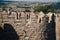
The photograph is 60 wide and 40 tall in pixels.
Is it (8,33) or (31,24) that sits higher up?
(31,24)

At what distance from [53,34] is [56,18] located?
0.85m

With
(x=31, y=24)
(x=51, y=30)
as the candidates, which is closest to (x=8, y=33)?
(x=31, y=24)

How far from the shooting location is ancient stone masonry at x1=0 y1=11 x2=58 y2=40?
15.2 metres

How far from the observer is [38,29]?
15164mm

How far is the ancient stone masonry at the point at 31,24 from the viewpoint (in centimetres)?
1516

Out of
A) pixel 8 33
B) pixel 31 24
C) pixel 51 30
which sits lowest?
pixel 8 33

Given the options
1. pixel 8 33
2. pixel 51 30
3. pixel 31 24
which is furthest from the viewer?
pixel 8 33

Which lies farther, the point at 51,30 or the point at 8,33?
the point at 8,33

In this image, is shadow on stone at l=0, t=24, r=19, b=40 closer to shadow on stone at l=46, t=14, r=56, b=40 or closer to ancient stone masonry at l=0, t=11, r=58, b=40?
ancient stone masonry at l=0, t=11, r=58, b=40

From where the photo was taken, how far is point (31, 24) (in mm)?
15320

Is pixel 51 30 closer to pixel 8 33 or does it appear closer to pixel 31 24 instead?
pixel 31 24

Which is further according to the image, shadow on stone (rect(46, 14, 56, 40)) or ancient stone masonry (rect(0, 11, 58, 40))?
shadow on stone (rect(46, 14, 56, 40))

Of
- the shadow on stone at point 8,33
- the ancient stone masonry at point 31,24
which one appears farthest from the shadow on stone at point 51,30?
the shadow on stone at point 8,33

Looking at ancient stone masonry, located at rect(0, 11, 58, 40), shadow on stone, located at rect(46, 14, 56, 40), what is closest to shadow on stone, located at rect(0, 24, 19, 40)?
ancient stone masonry, located at rect(0, 11, 58, 40)
